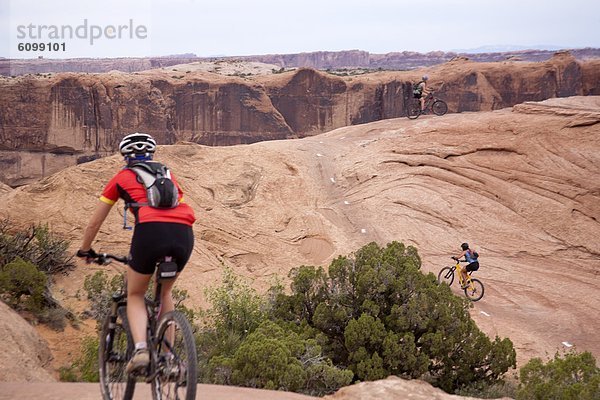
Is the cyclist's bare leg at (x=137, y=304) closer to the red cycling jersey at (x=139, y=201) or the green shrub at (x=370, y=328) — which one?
the red cycling jersey at (x=139, y=201)

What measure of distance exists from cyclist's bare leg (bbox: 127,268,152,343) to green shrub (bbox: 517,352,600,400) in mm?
5681

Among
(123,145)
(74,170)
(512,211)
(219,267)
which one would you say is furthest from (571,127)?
(123,145)

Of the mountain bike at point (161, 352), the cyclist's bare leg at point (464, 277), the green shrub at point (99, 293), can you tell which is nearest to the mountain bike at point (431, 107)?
the cyclist's bare leg at point (464, 277)

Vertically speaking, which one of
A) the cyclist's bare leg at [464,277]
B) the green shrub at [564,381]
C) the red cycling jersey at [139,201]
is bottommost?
the cyclist's bare leg at [464,277]

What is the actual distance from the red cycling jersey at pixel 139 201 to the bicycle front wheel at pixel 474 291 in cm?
1318

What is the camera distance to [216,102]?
168 ft

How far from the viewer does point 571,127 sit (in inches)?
895

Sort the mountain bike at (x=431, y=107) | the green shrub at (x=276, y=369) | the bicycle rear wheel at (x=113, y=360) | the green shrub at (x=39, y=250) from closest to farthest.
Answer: the bicycle rear wheel at (x=113, y=360) → the green shrub at (x=276, y=369) → the green shrub at (x=39, y=250) → the mountain bike at (x=431, y=107)

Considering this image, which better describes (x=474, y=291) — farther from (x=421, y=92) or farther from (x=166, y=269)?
(x=166, y=269)

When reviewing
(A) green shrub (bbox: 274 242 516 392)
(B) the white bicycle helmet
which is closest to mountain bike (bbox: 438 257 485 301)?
(A) green shrub (bbox: 274 242 516 392)

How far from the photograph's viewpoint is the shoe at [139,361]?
445cm

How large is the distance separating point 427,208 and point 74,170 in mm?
10557

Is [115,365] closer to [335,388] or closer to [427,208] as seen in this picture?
[335,388]

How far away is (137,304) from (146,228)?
62cm
